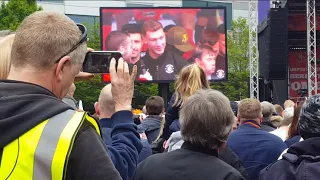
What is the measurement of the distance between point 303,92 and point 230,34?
63.5ft

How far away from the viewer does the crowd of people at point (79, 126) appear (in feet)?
5.12

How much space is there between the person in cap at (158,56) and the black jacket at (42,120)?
15.7m

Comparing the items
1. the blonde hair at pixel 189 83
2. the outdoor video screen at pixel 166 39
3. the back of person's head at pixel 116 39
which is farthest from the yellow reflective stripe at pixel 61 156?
the back of person's head at pixel 116 39

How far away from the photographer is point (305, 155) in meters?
2.82

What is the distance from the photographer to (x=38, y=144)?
155cm

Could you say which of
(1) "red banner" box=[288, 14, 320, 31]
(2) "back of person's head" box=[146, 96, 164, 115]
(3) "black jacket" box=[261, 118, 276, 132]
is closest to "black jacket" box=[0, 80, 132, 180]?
(3) "black jacket" box=[261, 118, 276, 132]

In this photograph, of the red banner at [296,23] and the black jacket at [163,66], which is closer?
the black jacket at [163,66]

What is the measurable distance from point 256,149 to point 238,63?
110 feet

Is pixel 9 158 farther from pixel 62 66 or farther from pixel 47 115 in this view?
pixel 62 66

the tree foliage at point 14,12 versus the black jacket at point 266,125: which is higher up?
the tree foliage at point 14,12

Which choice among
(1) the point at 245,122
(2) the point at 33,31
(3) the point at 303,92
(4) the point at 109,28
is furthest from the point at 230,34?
(2) the point at 33,31

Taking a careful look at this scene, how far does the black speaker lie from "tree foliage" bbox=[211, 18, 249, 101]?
15.4 meters

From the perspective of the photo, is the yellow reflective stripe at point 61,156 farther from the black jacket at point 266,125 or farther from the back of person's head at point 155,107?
the back of person's head at point 155,107

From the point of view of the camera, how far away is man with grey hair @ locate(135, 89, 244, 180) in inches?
107
